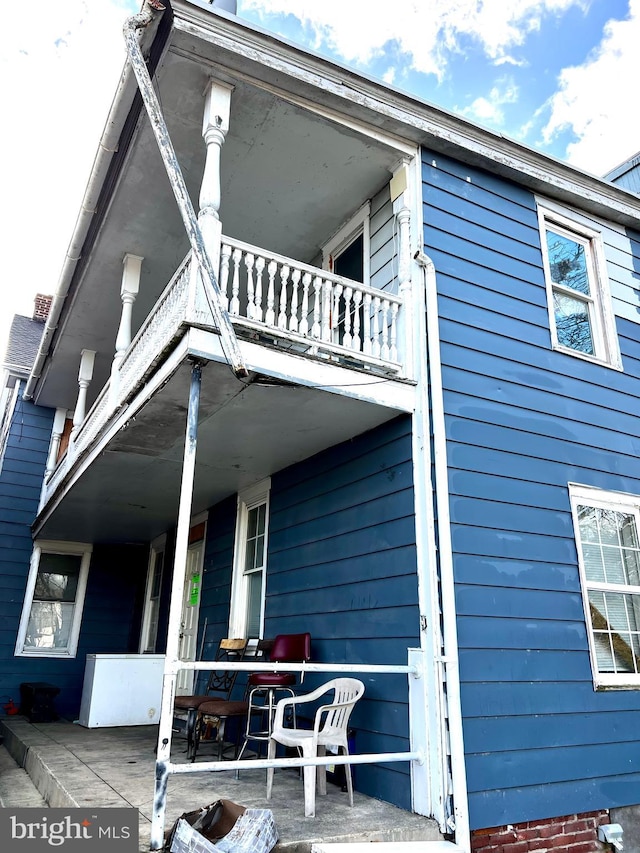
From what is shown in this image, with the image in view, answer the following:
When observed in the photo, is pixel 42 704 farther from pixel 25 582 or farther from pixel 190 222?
pixel 190 222

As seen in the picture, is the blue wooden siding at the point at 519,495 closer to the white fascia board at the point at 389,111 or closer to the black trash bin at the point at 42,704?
the white fascia board at the point at 389,111

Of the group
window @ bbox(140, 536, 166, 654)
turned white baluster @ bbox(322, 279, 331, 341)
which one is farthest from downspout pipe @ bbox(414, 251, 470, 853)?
window @ bbox(140, 536, 166, 654)

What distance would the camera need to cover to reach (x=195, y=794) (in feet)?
13.4

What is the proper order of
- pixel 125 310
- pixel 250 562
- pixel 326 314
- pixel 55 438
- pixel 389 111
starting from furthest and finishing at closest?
pixel 55 438 → pixel 250 562 → pixel 125 310 → pixel 389 111 → pixel 326 314

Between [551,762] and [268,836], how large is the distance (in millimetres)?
2302

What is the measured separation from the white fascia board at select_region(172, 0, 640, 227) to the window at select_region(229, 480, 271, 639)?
12.0ft

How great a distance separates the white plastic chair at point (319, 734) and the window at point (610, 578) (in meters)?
2.00

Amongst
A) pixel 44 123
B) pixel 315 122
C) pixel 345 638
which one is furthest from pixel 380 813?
pixel 44 123

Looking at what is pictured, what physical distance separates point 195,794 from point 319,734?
0.90m

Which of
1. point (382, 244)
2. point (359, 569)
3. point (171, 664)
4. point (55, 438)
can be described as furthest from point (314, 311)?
point (55, 438)

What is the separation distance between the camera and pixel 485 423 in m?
4.99

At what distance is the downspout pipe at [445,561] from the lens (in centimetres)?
378

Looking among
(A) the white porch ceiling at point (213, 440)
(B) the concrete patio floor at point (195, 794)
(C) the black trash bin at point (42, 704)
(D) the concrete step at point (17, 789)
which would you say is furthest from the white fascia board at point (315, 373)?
(C) the black trash bin at point (42, 704)

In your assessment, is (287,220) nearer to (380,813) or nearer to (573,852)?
(380,813)
